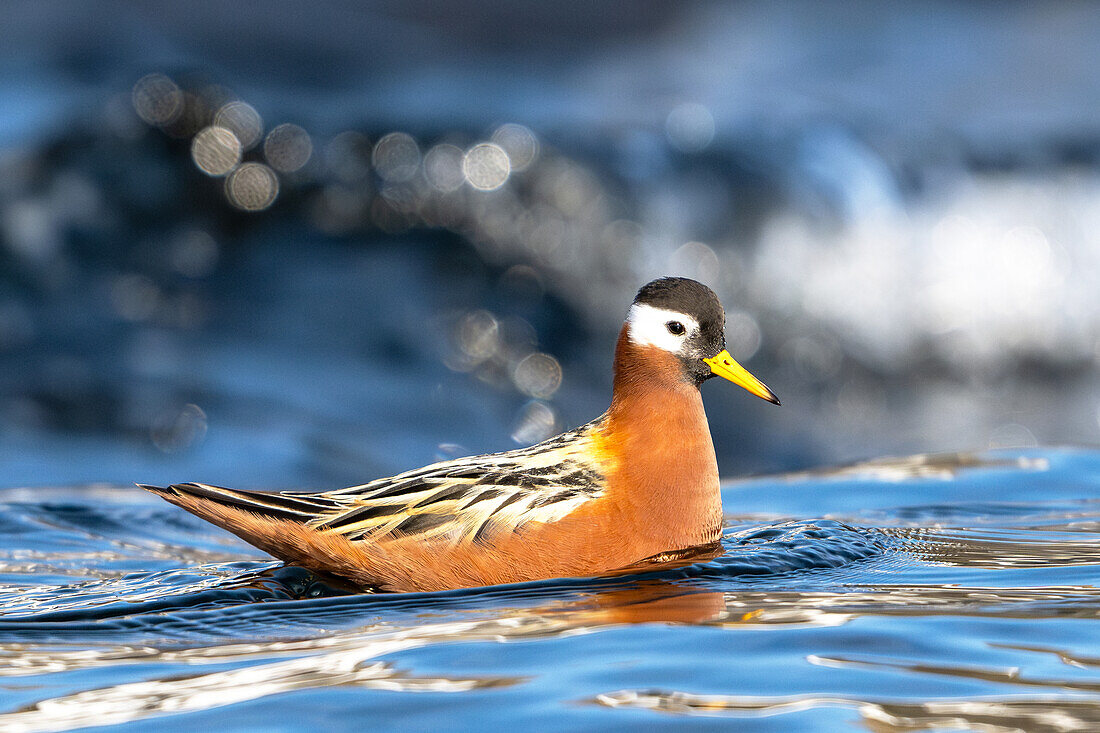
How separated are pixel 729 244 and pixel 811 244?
0.86 meters

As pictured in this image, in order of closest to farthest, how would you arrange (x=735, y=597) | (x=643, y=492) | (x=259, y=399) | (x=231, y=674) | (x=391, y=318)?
(x=231, y=674) → (x=735, y=597) → (x=643, y=492) → (x=259, y=399) → (x=391, y=318)

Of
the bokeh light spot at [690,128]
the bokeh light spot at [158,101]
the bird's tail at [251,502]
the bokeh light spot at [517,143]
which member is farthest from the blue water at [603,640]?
the bokeh light spot at [690,128]

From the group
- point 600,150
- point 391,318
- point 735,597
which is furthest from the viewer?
point 600,150

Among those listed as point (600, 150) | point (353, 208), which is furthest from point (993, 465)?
point (353, 208)

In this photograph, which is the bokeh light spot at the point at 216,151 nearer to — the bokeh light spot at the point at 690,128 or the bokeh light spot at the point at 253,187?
the bokeh light spot at the point at 253,187

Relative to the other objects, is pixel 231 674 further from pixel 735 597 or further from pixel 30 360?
pixel 30 360

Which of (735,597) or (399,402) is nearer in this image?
(735,597)

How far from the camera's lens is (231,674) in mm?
4426

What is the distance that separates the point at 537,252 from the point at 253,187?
2.88 meters

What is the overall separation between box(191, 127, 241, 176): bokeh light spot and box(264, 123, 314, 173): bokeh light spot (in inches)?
12.4

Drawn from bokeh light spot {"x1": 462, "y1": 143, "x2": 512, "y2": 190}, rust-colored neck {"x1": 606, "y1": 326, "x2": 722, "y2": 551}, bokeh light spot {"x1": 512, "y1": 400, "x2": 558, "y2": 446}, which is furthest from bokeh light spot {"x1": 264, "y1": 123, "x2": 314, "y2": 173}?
rust-colored neck {"x1": 606, "y1": 326, "x2": 722, "y2": 551}

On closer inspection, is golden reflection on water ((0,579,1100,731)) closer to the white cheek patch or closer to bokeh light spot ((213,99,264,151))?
the white cheek patch

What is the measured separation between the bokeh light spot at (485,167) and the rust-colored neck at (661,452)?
727 cm

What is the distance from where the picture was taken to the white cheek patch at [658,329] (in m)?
6.38
